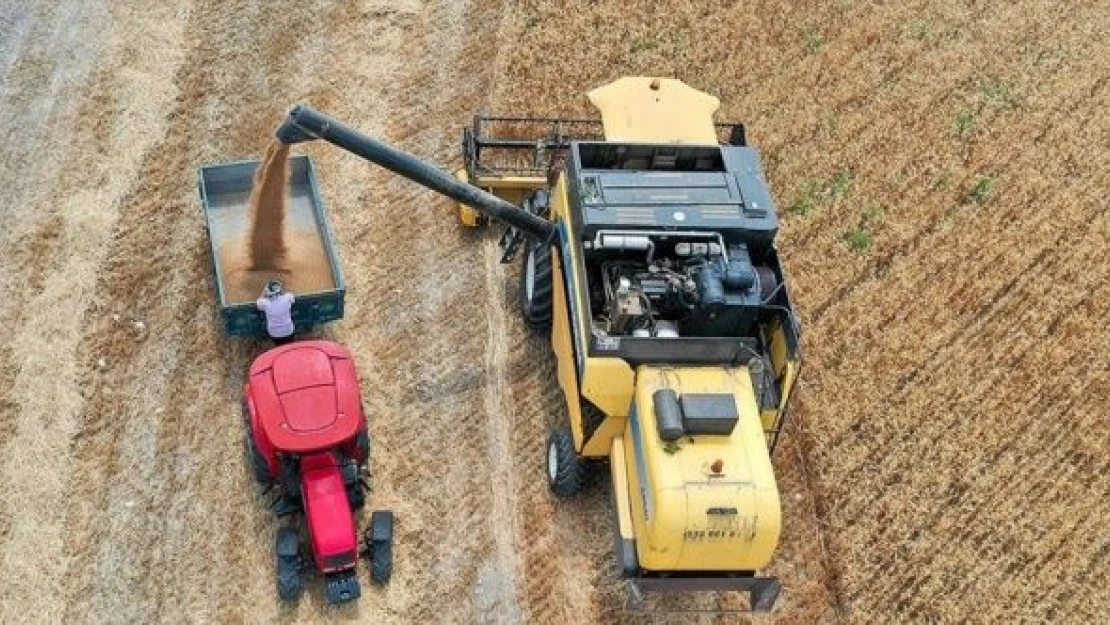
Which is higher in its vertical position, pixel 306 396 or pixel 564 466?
pixel 306 396

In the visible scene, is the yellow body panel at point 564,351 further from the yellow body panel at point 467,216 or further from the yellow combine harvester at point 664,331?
the yellow body panel at point 467,216

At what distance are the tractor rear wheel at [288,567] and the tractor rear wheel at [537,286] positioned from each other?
3546 millimetres

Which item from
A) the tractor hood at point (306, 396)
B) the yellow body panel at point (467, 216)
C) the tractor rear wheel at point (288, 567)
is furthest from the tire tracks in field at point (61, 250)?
the yellow body panel at point (467, 216)

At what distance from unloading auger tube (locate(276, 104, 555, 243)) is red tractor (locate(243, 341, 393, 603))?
1.82 meters

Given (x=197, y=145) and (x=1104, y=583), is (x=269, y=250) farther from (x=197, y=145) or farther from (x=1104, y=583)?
(x=1104, y=583)

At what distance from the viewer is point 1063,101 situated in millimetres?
16016

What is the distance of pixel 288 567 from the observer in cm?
1062

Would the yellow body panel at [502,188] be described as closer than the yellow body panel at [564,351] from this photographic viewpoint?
No

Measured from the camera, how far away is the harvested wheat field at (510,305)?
36.5ft

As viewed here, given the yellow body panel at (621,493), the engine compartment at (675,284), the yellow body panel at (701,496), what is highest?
the engine compartment at (675,284)

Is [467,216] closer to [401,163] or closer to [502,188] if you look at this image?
[502,188]

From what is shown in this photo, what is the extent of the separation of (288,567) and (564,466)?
8.71 ft

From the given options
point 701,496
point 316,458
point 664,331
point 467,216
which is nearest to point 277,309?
point 316,458

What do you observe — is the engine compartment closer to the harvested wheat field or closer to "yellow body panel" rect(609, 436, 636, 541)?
"yellow body panel" rect(609, 436, 636, 541)
